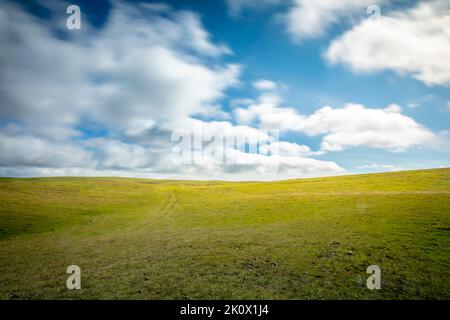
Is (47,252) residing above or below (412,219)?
below

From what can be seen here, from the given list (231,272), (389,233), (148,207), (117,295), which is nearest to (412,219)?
(389,233)

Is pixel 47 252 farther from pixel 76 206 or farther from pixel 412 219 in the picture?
pixel 412 219

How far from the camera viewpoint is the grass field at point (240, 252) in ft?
43.8

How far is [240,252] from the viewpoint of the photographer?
20219 millimetres

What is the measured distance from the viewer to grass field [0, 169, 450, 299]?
13.4 m

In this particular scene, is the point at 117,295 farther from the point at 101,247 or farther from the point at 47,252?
the point at 47,252

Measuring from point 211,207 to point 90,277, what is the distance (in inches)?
1351

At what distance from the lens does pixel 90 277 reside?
1562 cm
